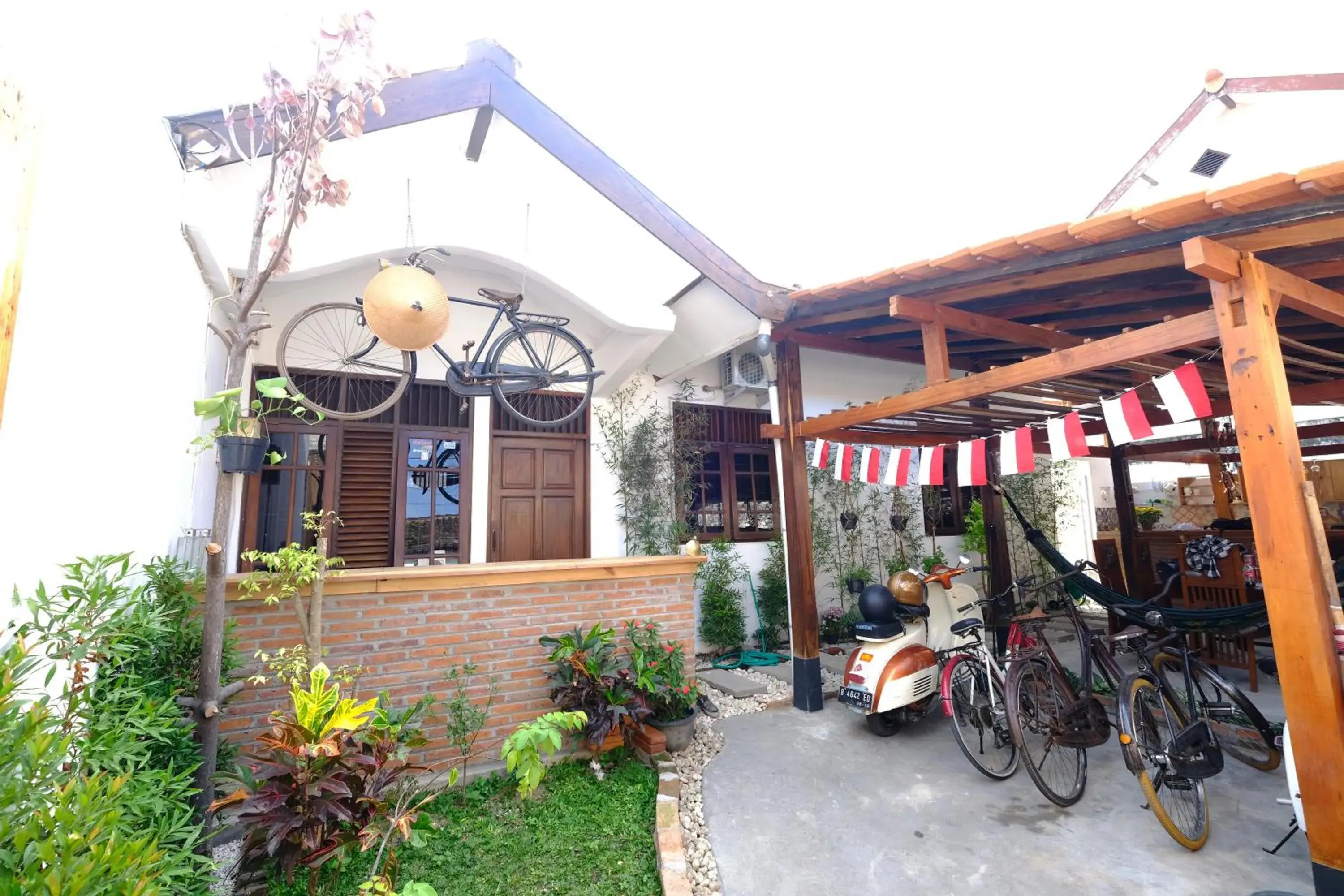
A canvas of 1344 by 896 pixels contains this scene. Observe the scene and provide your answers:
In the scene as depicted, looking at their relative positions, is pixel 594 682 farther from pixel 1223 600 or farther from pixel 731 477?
pixel 1223 600

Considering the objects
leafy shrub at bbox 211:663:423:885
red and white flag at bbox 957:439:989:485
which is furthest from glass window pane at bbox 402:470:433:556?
red and white flag at bbox 957:439:989:485

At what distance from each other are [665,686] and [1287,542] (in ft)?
9.66

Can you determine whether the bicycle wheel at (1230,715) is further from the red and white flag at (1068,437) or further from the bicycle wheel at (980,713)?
the red and white flag at (1068,437)

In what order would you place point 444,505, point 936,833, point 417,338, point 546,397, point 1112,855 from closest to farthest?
point 1112,855 < point 936,833 < point 417,338 < point 444,505 < point 546,397

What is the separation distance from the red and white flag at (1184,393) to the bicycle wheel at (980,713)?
5.51 ft

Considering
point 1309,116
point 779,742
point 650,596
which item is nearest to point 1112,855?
point 779,742

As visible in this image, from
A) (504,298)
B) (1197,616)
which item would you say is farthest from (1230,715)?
(504,298)

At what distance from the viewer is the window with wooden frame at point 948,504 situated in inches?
294

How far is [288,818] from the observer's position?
208 cm

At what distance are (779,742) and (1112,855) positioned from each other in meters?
1.81

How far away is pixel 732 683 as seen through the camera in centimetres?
507

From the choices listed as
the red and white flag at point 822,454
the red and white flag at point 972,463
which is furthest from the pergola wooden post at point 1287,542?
the red and white flag at point 822,454

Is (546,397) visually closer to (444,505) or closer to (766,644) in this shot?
(444,505)

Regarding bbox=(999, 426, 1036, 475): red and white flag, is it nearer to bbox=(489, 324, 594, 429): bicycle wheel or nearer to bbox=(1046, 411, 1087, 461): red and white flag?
bbox=(1046, 411, 1087, 461): red and white flag
